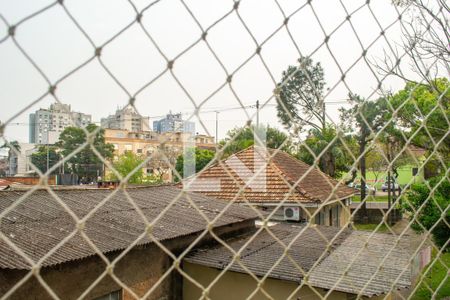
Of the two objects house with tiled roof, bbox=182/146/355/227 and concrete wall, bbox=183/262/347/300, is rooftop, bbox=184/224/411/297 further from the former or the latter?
house with tiled roof, bbox=182/146/355/227

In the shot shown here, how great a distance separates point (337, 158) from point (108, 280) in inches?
466

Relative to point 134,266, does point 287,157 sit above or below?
above

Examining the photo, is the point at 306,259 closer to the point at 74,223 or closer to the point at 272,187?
the point at 74,223

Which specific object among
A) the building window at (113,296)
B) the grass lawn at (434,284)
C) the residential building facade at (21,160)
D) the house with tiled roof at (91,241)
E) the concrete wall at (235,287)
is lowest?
the grass lawn at (434,284)

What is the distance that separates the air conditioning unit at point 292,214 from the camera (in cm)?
921

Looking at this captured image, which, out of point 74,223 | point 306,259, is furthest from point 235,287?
point 74,223

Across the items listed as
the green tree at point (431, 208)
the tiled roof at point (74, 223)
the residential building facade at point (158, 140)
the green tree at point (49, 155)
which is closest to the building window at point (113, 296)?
the tiled roof at point (74, 223)

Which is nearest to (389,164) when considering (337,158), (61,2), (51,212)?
(61,2)

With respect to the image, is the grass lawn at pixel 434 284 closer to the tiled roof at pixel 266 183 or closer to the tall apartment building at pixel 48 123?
the tiled roof at pixel 266 183

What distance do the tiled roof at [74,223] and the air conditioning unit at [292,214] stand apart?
5.36ft

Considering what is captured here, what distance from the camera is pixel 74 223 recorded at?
4840mm

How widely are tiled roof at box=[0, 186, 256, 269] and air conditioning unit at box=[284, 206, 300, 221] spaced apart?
1.63 metres

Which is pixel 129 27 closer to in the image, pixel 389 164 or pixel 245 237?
pixel 389 164

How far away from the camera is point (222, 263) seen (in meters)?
5.74
